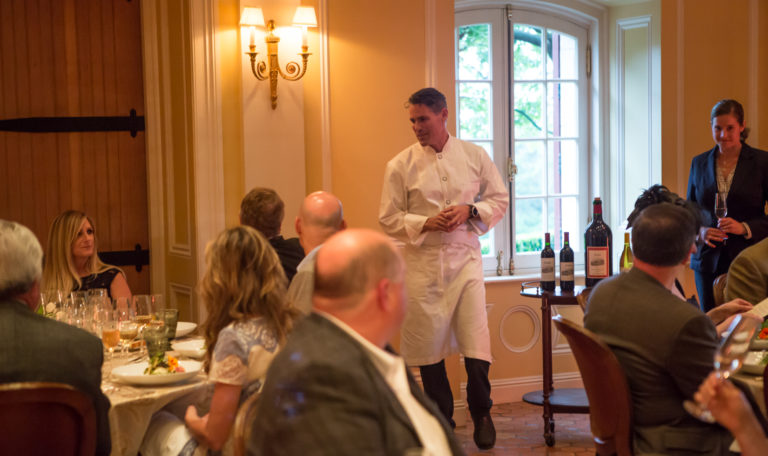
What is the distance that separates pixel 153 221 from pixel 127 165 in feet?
1.20

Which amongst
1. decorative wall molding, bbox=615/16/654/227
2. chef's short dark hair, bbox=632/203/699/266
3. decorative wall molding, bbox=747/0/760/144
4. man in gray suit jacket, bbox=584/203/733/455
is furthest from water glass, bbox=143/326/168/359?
decorative wall molding, bbox=747/0/760/144

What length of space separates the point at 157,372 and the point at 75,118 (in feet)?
8.78

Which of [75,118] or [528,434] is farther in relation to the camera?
[75,118]

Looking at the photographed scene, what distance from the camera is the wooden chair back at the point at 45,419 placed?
1.99 m

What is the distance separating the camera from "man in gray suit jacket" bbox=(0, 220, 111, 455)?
6.98 feet

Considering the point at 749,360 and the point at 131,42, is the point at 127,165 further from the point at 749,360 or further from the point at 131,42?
the point at 749,360

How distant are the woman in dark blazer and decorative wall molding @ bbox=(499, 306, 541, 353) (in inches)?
39.8

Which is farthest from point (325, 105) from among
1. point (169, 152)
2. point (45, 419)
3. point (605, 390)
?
point (45, 419)

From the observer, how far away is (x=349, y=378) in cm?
150

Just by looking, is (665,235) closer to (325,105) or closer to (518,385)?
(325,105)

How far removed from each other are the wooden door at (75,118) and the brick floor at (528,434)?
A: 2197 millimetres

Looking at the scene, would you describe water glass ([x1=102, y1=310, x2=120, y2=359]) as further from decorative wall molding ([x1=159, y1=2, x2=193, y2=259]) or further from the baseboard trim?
the baseboard trim

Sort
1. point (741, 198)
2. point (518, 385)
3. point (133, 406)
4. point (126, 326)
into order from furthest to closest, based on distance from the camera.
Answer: point (518, 385) < point (741, 198) < point (126, 326) < point (133, 406)

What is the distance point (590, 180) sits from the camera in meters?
5.86
